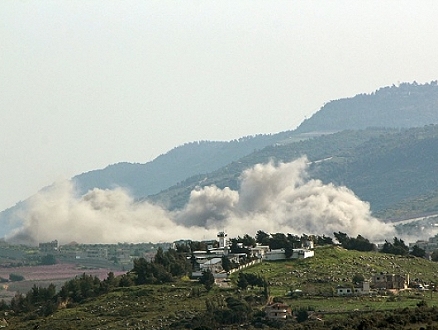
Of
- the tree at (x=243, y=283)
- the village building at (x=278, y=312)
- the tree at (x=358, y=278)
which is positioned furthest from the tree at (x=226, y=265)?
the village building at (x=278, y=312)

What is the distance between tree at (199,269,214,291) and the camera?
11004cm

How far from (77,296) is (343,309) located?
89.1ft

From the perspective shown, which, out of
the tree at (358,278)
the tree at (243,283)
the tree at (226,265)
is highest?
the tree at (226,265)

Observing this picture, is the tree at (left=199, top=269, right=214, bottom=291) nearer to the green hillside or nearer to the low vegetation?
the low vegetation

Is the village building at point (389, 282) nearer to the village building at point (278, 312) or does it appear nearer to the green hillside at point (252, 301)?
the green hillside at point (252, 301)

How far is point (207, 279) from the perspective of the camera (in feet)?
369

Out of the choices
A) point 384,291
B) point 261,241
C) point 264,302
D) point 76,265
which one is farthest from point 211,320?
point 76,265

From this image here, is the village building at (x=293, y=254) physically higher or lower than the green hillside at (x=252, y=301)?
higher

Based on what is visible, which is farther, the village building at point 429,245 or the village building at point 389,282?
the village building at point 429,245

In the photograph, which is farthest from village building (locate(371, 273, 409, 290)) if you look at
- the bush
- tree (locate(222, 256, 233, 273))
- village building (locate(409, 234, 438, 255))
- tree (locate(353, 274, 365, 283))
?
the bush

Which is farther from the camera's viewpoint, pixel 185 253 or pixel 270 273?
pixel 185 253

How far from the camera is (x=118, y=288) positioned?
116 metres

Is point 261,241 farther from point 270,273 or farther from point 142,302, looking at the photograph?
point 142,302

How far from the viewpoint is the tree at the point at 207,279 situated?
11004 centimetres
